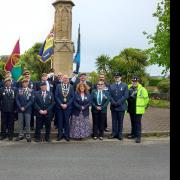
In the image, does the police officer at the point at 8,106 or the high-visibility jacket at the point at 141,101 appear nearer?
the police officer at the point at 8,106

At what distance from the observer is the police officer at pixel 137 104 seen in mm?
10453

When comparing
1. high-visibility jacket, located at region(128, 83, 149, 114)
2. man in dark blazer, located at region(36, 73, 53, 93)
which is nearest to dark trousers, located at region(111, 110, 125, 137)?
high-visibility jacket, located at region(128, 83, 149, 114)

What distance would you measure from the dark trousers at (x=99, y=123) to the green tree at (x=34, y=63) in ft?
164

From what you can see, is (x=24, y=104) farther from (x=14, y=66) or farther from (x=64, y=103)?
(x=14, y=66)

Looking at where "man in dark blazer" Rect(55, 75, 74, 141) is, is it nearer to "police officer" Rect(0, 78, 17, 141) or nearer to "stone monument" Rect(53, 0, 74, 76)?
"police officer" Rect(0, 78, 17, 141)

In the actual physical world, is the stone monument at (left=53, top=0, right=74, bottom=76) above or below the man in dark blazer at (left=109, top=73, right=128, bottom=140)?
above

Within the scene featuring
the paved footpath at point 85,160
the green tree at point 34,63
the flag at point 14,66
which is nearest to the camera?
the paved footpath at point 85,160

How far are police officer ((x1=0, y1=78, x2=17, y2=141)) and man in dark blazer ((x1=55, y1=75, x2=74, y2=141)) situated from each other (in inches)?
49.5

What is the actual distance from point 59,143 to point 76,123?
0.91 metres

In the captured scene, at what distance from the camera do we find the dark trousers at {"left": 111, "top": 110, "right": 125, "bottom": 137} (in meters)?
10.6

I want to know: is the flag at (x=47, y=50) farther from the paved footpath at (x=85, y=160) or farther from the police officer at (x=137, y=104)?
the paved footpath at (x=85, y=160)

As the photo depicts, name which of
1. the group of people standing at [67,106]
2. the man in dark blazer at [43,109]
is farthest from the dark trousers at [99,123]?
the man in dark blazer at [43,109]

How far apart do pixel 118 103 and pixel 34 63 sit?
190ft
